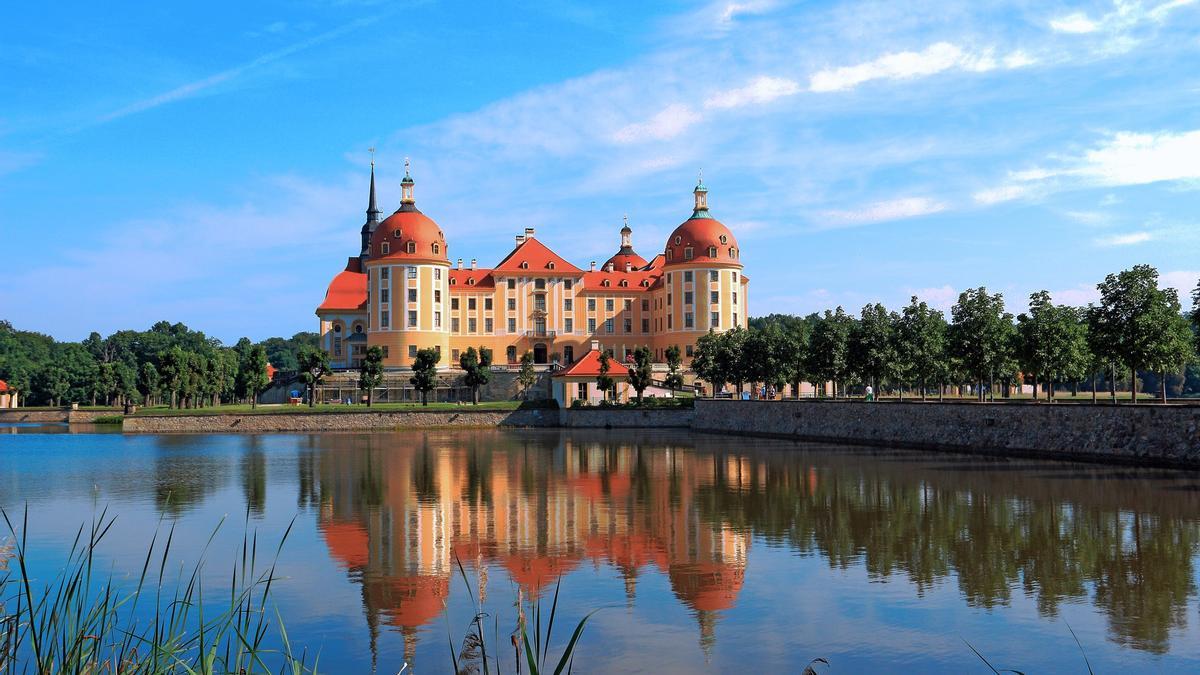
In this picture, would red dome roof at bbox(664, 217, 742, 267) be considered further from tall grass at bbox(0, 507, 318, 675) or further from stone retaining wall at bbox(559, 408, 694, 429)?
tall grass at bbox(0, 507, 318, 675)

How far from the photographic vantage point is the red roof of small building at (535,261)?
88250 millimetres

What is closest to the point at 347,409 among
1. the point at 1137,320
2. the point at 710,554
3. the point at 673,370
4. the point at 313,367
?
the point at 313,367

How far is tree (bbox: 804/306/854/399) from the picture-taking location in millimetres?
55000

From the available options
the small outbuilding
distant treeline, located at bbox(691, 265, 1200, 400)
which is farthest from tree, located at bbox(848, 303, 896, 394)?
the small outbuilding

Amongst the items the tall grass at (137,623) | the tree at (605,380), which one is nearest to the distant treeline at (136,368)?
the tree at (605,380)

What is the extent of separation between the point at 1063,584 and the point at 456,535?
10814 mm

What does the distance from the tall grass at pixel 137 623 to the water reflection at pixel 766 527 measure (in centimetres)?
186

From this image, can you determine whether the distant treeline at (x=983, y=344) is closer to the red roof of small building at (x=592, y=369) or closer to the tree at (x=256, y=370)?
the red roof of small building at (x=592, y=369)

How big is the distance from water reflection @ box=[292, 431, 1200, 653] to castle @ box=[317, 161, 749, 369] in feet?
146

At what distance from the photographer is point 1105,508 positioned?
2188 cm

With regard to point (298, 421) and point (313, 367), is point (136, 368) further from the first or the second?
point (298, 421)

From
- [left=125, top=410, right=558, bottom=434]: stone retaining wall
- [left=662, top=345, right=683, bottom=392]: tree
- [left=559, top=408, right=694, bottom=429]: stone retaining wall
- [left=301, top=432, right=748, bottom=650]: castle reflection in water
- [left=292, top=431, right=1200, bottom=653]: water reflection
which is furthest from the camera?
[left=662, top=345, right=683, bottom=392]: tree

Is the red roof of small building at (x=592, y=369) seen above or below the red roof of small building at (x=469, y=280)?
below

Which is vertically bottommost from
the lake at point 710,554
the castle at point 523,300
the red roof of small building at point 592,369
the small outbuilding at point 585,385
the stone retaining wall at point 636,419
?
the lake at point 710,554
